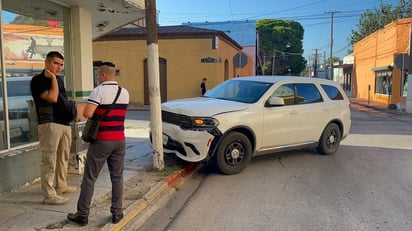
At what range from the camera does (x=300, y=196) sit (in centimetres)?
596

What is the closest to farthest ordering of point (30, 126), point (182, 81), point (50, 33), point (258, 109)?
point (30, 126), point (50, 33), point (258, 109), point (182, 81)

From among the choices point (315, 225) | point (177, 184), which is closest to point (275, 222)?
point (315, 225)

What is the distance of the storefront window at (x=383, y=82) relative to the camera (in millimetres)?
26897

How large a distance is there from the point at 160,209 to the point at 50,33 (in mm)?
3768

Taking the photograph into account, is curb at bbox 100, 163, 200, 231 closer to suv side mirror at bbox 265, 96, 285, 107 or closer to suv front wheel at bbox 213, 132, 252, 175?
Answer: suv front wheel at bbox 213, 132, 252, 175

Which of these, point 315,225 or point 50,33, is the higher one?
point 50,33

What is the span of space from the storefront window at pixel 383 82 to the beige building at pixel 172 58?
1218cm

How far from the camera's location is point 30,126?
20.5 feet

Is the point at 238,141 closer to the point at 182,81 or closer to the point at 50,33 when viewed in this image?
the point at 50,33

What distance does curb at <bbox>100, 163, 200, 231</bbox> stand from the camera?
451cm

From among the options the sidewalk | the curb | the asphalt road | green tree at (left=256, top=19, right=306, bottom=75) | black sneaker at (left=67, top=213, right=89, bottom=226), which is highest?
green tree at (left=256, top=19, right=306, bottom=75)

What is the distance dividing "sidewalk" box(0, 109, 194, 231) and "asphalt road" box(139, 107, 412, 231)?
1.08 ft

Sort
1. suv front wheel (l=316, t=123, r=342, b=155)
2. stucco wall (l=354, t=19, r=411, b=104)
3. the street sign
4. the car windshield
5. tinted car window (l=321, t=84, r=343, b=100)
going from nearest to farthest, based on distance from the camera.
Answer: the car windshield < suv front wheel (l=316, t=123, r=342, b=155) < tinted car window (l=321, t=84, r=343, b=100) < the street sign < stucco wall (l=354, t=19, r=411, b=104)

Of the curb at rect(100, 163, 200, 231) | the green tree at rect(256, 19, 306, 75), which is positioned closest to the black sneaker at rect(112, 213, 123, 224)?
the curb at rect(100, 163, 200, 231)
